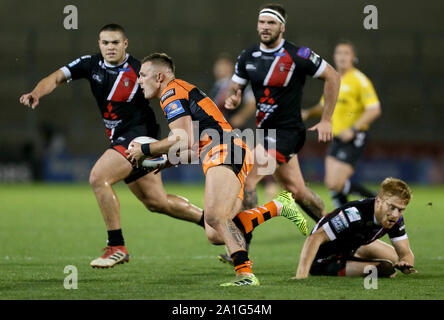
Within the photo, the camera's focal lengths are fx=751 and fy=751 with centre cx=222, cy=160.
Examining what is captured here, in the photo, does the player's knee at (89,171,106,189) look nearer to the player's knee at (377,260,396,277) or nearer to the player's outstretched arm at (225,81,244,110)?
the player's outstretched arm at (225,81,244,110)

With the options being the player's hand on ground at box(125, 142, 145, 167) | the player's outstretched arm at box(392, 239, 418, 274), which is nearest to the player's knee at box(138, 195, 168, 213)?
the player's hand on ground at box(125, 142, 145, 167)

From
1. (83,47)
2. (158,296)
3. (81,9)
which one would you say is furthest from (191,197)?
(81,9)

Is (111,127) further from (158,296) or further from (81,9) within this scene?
(81,9)

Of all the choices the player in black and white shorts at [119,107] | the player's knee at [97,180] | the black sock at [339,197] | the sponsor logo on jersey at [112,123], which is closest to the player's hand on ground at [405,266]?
the player in black and white shorts at [119,107]

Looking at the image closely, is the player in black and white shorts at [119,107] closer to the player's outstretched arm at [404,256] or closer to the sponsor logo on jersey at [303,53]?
the sponsor logo on jersey at [303,53]

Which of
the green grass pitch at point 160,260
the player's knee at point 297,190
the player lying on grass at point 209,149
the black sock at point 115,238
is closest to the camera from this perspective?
the green grass pitch at point 160,260

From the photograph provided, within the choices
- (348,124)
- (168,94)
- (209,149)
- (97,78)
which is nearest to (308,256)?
(209,149)

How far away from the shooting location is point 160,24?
26.1m

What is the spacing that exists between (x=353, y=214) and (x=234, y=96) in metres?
2.04

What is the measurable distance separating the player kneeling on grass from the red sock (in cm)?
57

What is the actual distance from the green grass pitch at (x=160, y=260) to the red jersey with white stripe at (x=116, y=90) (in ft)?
4.71

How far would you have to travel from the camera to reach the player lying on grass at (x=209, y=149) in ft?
19.3

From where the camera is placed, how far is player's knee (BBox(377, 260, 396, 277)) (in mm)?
6441

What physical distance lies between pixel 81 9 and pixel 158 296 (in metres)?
22.6
